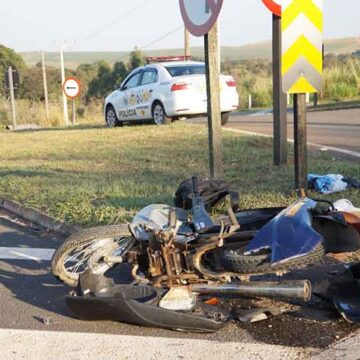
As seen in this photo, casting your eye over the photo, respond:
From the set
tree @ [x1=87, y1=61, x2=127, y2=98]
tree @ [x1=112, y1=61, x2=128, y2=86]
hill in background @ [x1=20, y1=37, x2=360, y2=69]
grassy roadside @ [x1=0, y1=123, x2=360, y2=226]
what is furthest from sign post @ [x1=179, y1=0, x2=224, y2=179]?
hill in background @ [x1=20, y1=37, x2=360, y2=69]

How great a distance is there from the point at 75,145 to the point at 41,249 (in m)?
7.63

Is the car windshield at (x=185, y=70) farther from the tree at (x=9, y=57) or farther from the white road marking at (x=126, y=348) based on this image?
the tree at (x=9, y=57)

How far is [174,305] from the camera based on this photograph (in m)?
4.29

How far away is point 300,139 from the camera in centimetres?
694

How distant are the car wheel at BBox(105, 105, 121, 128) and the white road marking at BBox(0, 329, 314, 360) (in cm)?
1517

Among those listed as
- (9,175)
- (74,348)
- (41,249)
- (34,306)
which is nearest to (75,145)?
(9,175)

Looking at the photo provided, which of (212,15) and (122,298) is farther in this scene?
(212,15)

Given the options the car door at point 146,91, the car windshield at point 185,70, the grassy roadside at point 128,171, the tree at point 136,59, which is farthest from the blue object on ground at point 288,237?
the tree at point 136,59

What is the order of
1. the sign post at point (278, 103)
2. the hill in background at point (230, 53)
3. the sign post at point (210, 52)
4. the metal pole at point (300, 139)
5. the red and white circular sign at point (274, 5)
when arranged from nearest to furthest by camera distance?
the sign post at point (210, 52), the metal pole at point (300, 139), the red and white circular sign at point (274, 5), the sign post at point (278, 103), the hill in background at point (230, 53)

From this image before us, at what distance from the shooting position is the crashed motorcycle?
13.5 ft

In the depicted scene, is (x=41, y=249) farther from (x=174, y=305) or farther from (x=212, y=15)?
(x=212, y=15)

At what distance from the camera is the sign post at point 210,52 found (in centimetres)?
665

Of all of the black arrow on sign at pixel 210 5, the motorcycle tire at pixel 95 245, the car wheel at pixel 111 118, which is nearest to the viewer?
the motorcycle tire at pixel 95 245

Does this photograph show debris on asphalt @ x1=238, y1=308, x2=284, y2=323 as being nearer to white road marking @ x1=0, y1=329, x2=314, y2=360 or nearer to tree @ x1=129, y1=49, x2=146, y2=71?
white road marking @ x1=0, y1=329, x2=314, y2=360
